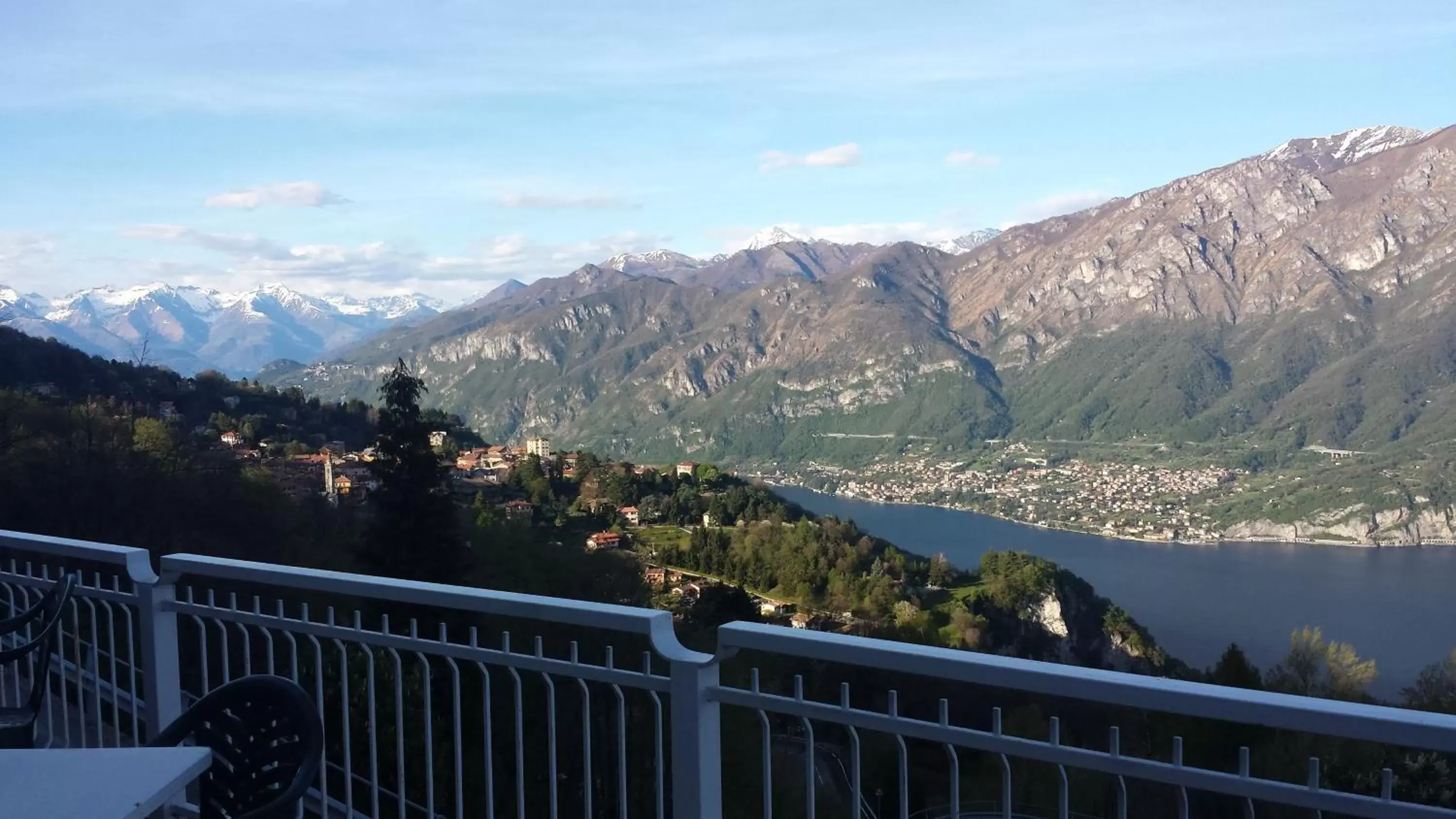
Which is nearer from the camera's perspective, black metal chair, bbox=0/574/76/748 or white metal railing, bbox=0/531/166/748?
black metal chair, bbox=0/574/76/748

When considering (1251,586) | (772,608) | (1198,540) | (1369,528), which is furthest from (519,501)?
(1369,528)

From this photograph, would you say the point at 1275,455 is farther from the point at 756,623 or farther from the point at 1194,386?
the point at 756,623

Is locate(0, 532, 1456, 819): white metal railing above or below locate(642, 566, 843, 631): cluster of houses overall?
above

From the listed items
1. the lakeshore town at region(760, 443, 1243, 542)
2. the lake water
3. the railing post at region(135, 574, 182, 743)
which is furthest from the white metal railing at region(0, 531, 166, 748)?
the lakeshore town at region(760, 443, 1243, 542)

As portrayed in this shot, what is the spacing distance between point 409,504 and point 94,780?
17.7m

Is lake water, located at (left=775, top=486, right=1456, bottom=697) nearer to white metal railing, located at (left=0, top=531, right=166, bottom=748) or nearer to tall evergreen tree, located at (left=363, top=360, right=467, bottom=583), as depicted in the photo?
tall evergreen tree, located at (left=363, top=360, right=467, bottom=583)

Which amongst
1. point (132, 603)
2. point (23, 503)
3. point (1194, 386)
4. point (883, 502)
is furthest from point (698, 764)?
point (1194, 386)

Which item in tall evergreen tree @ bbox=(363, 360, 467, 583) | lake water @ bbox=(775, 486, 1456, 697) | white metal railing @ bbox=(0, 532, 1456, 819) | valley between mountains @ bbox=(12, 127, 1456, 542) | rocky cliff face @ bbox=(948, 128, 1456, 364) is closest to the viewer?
white metal railing @ bbox=(0, 532, 1456, 819)

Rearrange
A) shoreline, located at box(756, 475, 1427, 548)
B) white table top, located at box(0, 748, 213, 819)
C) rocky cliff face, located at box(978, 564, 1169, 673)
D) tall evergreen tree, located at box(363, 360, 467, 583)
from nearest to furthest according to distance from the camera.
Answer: white table top, located at box(0, 748, 213, 819)
tall evergreen tree, located at box(363, 360, 467, 583)
rocky cliff face, located at box(978, 564, 1169, 673)
shoreline, located at box(756, 475, 1427, 548)

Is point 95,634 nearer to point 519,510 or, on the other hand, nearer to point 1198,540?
point 519,510

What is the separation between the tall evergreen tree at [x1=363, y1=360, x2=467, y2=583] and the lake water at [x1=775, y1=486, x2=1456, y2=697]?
1165 inches

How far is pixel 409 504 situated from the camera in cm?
1902

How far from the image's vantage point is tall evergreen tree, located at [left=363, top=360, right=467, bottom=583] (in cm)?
1873

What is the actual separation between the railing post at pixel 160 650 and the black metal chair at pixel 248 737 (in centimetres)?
107
